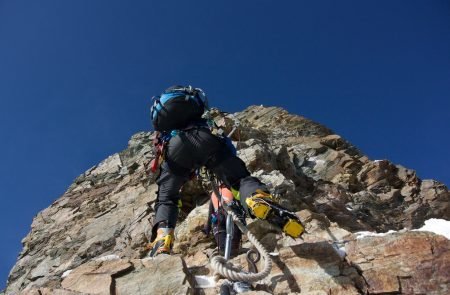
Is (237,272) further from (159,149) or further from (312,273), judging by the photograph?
(159,149)

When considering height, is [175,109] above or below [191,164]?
above

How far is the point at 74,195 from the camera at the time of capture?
23516 millimetres

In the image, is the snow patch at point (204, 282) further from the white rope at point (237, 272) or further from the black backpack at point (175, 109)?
the black backpack at point (175, 109)

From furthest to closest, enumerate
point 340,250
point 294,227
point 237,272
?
point 340,250, point 294,227, point 237,272

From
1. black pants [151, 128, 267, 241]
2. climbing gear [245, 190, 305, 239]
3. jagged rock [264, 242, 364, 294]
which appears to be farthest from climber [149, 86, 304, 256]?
jagged rock [264, 242, 364, 294]

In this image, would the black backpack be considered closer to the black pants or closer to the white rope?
the black pants

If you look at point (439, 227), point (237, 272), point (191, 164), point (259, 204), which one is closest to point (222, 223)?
point (191, 164)

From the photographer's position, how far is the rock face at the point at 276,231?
561 centimetres

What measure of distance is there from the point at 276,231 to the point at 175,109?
317 cm

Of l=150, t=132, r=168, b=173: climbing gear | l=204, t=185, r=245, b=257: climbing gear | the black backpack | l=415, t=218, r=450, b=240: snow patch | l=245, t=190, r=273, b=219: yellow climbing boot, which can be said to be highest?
the black backpack

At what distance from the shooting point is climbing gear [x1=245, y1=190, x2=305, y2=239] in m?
5.53

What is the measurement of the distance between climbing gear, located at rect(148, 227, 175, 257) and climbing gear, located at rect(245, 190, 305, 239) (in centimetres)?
154

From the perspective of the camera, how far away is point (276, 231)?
8117mm

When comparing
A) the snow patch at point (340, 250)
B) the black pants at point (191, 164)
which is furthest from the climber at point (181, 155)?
the snow patch at point (340, 250)
